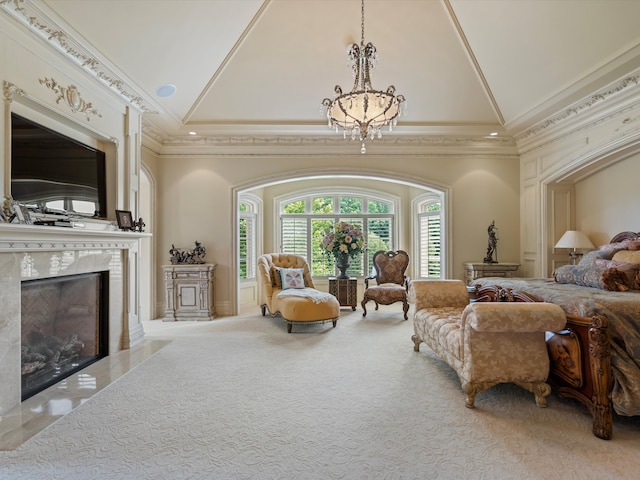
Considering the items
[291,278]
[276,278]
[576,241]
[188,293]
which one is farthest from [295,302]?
[576,241]

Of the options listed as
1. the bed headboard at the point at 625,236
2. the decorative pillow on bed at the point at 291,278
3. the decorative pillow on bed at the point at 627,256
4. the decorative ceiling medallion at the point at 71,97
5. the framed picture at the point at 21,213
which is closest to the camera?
the framed picture at the point at 21,213

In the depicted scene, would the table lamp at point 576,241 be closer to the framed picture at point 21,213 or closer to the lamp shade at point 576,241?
the lamp shade at point 576,241

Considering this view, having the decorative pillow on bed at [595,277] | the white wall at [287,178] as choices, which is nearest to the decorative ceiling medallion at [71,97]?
the white wall at [287,178]

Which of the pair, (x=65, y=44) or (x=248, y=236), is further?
(x=248, y=236)

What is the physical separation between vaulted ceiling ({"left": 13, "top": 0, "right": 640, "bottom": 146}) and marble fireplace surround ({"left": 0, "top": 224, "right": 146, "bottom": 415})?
1.75m

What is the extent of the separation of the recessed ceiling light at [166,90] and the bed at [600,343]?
4538mm

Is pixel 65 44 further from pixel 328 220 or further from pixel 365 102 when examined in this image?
pixel 328 220

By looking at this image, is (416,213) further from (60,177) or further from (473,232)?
(60,177)

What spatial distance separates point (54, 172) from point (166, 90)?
1852 millimetres

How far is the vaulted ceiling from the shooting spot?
3197 mm

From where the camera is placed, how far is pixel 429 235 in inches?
272

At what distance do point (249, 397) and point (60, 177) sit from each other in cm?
256

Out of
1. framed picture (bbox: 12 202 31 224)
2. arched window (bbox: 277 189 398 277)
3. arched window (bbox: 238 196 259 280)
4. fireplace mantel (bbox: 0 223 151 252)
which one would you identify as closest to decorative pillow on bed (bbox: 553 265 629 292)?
arched window (bbox: 277 189 398 277)

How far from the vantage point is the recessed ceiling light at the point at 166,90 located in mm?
4099
